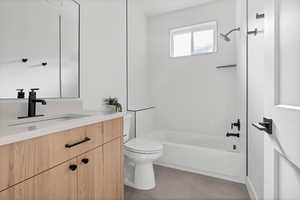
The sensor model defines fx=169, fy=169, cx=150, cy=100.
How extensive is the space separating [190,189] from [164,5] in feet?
9.19

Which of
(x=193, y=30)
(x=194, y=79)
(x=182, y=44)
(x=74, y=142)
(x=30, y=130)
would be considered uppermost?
(x=193, y=30)

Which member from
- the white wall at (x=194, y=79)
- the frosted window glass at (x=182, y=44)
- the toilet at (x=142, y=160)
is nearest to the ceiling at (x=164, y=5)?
the white wall at (x=194, y=79)

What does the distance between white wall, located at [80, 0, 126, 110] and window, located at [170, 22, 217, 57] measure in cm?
108

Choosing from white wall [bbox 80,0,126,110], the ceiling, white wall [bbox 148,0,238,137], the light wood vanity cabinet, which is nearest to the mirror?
white wall [bbox 80,0,126,110]

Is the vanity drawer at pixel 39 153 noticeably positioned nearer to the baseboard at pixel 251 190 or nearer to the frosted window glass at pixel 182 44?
the baseboard at pixel 251 190

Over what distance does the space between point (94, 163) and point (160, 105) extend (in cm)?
228

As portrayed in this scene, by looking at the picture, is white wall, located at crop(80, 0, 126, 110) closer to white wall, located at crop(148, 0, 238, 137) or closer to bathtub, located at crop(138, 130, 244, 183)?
white wall, located at crop(148, 0, 238, 137)

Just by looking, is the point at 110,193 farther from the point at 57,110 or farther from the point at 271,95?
the point at 271,95

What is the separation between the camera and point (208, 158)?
2.17 metres

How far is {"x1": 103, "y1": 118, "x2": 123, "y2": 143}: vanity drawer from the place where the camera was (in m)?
1.22

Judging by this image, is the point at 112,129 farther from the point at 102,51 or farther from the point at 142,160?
the point at 102,51

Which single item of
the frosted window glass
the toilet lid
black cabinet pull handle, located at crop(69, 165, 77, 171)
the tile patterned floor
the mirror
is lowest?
the tile patterned floor

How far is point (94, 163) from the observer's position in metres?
1.10

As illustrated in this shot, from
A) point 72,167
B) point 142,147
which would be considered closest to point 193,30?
point 142,147
